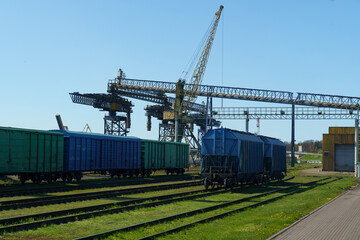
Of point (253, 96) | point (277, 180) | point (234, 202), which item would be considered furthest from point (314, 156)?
point (234, 202)

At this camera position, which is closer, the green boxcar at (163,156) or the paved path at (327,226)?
the paved path at (327,226)

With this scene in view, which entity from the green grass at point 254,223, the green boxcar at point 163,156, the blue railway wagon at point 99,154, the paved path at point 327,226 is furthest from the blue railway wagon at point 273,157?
the paved path at point 327,226

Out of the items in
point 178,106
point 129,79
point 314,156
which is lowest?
point 314,156

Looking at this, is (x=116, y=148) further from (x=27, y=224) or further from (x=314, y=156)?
(x=314, y=156)

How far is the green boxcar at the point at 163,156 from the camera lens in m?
42.2

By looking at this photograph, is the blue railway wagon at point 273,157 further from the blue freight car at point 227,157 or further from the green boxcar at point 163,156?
the green boxcar at point 163,156

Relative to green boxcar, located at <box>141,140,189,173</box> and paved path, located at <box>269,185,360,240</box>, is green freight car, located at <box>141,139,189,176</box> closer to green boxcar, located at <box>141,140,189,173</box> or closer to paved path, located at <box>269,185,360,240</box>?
green boxcar, located at <box>141,140,189,173</box>

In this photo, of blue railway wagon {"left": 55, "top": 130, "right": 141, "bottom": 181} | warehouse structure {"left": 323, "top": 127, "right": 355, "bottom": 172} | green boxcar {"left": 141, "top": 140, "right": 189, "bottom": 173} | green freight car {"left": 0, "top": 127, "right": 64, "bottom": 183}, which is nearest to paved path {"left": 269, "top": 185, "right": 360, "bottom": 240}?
green freight car {"left": 0, "top": 127, "right": 64, "bottom": 183}

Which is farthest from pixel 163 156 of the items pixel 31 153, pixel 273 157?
pixel 31 153

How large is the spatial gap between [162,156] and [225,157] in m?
17.6

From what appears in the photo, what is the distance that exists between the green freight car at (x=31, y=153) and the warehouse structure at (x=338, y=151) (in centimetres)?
5695

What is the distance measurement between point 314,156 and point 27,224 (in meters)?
179

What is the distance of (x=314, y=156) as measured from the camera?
589 feet

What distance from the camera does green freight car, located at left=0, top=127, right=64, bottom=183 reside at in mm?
26969
